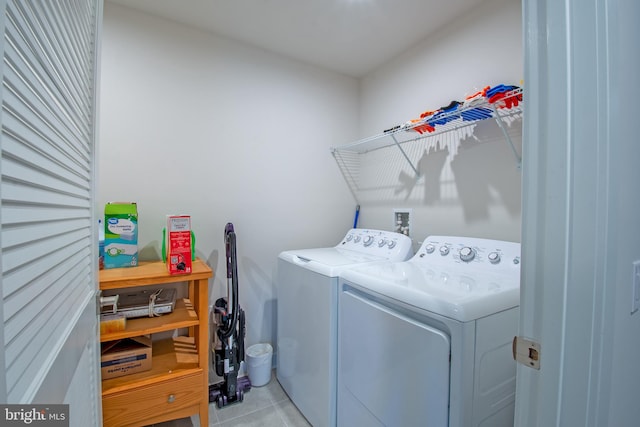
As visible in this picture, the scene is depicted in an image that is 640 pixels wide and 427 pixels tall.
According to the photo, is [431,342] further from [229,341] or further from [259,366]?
[259,366]

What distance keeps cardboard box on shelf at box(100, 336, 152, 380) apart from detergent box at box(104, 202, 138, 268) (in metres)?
0.42

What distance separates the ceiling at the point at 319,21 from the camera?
1.58 meters

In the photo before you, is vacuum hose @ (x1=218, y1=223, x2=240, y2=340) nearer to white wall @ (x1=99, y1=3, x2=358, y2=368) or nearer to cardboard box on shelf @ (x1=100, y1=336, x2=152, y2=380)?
white wall @ (x1=99, y1=3, x2=358, y2=368)

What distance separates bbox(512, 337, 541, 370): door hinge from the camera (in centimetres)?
52

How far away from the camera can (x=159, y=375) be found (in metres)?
1.36

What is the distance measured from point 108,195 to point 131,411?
115 centimetres

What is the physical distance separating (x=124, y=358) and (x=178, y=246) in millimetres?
620

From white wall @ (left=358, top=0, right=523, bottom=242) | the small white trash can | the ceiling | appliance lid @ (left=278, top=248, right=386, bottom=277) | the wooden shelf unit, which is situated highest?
the ceiling

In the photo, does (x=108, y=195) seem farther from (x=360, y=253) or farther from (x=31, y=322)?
(x=360, y=253)

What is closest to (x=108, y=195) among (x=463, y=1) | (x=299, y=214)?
(x=299, y=214)

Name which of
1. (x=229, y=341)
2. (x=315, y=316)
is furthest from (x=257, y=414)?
(x=315, y=316)

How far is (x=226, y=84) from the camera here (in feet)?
6.29

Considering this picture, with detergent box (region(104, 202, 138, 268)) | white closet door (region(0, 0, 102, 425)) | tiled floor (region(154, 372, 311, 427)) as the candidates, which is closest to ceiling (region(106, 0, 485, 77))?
white closet door (region(0, 0, 102, 425))

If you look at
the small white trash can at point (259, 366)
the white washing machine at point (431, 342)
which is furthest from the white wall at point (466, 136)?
the small white trash can at point (259, 366)
